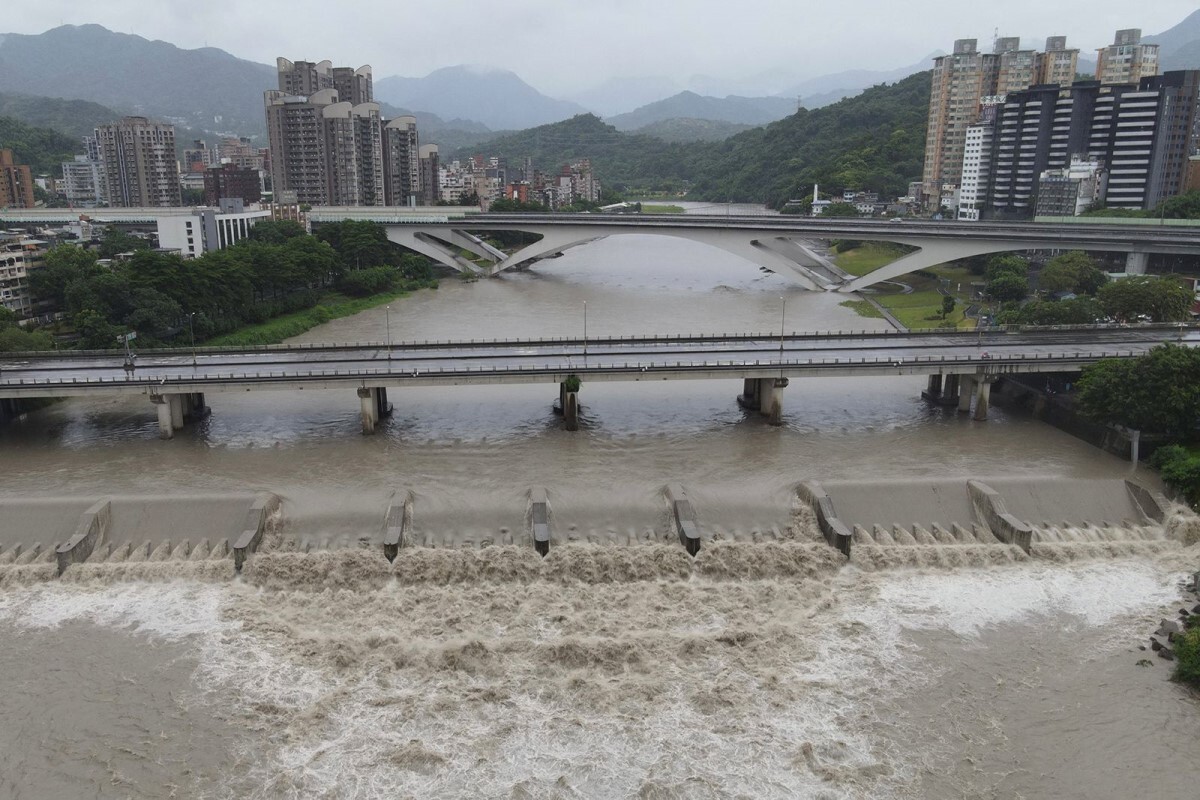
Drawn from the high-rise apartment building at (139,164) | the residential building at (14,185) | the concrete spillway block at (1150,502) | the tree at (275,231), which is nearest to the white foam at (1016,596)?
the concrete spillway block at (1150,502)

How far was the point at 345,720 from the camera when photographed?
14289mm

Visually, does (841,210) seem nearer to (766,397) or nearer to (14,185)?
(766,397)

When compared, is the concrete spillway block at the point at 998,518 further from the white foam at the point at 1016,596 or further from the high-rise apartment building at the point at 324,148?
the high-rise apartment building at the point at 324,148

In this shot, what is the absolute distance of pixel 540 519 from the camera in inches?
778

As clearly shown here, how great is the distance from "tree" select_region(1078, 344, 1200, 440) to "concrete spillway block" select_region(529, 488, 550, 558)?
14877mm

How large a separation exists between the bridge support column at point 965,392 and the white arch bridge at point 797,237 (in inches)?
910

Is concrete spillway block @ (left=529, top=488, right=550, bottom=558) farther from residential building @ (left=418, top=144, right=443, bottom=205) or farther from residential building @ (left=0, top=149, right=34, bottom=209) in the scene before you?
residential building @ (left=418, top=144, right=443, bottom=205)

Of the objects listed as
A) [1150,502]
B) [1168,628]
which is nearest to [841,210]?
[1150,502]

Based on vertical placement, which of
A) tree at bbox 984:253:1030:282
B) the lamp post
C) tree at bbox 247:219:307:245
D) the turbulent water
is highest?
tree at bbox 247:219:307:245

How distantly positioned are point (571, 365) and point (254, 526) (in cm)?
1044

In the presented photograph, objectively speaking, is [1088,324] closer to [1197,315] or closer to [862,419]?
[1197,315]

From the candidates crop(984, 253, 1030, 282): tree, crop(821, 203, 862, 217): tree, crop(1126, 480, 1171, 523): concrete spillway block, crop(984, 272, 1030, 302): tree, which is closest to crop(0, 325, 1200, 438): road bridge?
crop(1126, 480, 1171, 523): concrete spillway block

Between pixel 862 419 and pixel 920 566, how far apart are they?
949 centimetres

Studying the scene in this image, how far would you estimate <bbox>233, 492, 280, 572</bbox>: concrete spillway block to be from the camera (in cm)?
1847
